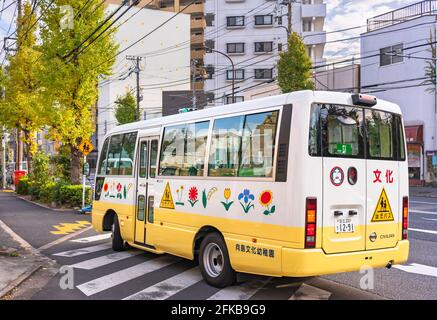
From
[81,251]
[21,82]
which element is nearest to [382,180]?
[81,251]

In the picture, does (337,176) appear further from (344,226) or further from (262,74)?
(262,74)

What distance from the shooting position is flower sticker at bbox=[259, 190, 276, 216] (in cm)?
606

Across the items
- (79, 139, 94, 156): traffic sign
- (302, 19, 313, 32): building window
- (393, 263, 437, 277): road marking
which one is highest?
(302, 19, 313, 32): building window

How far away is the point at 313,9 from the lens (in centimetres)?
5038

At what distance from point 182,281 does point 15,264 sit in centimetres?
339

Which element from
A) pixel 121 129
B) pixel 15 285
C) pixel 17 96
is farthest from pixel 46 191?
pixel 15 285

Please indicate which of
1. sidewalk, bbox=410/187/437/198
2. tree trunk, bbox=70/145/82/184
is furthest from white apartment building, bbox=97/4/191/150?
tree trunk, bbox=70/145/82/184

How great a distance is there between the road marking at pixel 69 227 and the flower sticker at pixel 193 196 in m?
6.78

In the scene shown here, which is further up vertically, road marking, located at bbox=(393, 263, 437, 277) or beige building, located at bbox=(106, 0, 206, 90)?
beige building, located at bbox=(106, 0, 206, 90)

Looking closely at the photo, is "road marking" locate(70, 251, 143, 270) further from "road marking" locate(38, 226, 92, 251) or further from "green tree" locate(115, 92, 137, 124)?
"green tree" locate(115, 92, 137, 124)

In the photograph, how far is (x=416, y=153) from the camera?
31406mm

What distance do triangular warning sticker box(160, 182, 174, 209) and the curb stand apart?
8.23ft

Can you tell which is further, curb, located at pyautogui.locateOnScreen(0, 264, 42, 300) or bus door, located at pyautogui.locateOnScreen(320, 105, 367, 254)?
curb, located at pyautogui.locateOnScreen(0, 264, 42, 300)

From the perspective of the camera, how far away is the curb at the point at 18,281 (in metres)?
6.73
